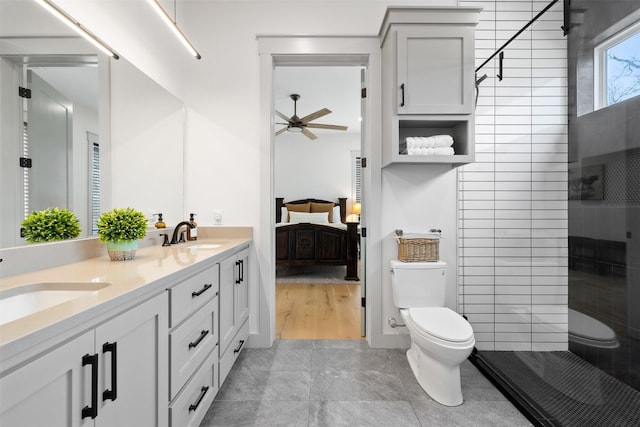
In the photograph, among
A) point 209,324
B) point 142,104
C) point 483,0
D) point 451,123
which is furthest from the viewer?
point 483,0

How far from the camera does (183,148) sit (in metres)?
2.38

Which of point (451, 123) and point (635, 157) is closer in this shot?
point (635, 157)

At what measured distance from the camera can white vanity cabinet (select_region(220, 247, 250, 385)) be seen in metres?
1.68

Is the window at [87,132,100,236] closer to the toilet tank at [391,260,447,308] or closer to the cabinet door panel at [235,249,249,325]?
the cabinet door panel at [235,249,249,325]

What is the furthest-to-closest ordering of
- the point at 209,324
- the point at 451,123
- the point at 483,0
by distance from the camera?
the point at 483,0 < the point at 451,123 < the point at 209,324

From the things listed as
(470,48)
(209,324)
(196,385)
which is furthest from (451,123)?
(196,385)

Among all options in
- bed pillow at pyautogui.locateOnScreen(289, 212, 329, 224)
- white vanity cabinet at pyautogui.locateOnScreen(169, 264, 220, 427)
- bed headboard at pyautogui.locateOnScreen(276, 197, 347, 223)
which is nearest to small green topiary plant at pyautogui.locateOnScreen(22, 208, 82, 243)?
white vanity cabinet at pyautogui.locateOnScreen(169, 264, 220, 427)

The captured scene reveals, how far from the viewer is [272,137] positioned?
7.87 ft

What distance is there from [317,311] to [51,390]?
263 centimetres

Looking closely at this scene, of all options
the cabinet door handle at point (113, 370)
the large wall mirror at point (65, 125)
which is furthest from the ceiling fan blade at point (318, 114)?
the cabinet door handle at point (113, 370)

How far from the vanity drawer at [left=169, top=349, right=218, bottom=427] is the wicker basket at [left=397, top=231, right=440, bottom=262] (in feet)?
4.64

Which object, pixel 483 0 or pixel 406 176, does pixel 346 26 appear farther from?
pixel 406 176

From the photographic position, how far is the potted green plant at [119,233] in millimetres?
1391

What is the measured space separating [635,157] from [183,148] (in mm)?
2908
